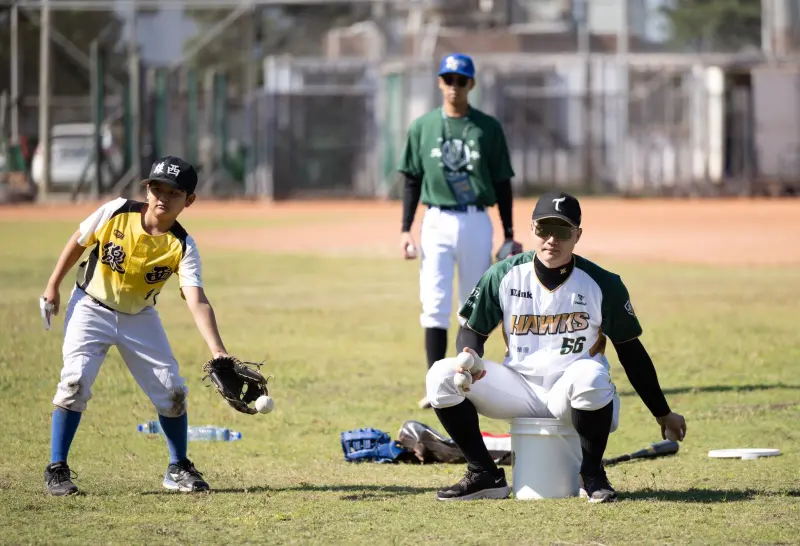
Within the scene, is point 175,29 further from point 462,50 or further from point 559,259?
point 559,259

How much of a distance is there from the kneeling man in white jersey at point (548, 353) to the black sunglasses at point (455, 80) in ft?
9.39

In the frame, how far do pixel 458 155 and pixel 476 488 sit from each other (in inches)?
133

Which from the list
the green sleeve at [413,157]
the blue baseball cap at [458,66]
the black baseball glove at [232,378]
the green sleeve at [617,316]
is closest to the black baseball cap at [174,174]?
the black baseball glove at [232,378]

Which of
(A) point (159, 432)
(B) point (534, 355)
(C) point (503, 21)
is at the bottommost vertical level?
(A) point (159, 432)

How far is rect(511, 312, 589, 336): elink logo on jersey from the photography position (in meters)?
6.44

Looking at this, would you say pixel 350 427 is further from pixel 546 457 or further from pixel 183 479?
pixel 546 457

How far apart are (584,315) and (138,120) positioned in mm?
32181

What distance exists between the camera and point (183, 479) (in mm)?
6773

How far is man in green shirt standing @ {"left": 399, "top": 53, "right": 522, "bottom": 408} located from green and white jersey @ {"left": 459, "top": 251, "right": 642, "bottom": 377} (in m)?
2.84

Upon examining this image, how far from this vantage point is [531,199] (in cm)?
4034

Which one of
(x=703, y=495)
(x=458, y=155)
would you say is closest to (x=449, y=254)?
(x=458, y=155)

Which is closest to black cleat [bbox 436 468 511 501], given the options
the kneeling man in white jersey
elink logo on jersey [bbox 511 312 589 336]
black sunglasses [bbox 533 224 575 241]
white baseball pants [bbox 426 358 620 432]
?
the kneeling man in white jersey

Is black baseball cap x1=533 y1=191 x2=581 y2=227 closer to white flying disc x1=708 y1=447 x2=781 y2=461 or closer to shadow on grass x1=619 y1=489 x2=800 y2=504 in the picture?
shadow on grass x1=619 y1=489 x2=800 y2=504

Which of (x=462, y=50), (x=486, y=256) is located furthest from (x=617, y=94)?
(x=486, y=256)
